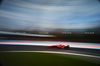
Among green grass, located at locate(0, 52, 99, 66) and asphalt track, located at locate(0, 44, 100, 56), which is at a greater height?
asphalt track, located at locate(0, 44, 100, 56)

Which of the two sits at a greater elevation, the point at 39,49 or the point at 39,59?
the point at 39,49

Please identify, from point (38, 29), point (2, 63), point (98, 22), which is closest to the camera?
point (98, 22)

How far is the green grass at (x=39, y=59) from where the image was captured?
145 cm

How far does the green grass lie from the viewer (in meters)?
1.45

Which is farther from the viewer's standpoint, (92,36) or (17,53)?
(17,53)

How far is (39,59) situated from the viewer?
155 centimetres

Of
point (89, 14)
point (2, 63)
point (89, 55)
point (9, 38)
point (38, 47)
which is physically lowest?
point (2, 63)

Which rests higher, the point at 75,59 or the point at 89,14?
the point at 89,14

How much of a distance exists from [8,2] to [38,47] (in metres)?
1.03

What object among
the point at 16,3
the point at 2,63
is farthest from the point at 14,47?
the point at 16,3

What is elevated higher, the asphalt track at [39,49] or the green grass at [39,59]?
the asphalt track at [39,49]

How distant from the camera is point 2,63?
1599 mm

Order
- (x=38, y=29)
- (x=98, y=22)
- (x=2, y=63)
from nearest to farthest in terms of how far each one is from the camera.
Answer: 1. (x=98, y=22)
2. (x=38, y=29)
3. (x=2, y=63)

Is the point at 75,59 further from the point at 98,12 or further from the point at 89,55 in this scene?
the point at 98,12
